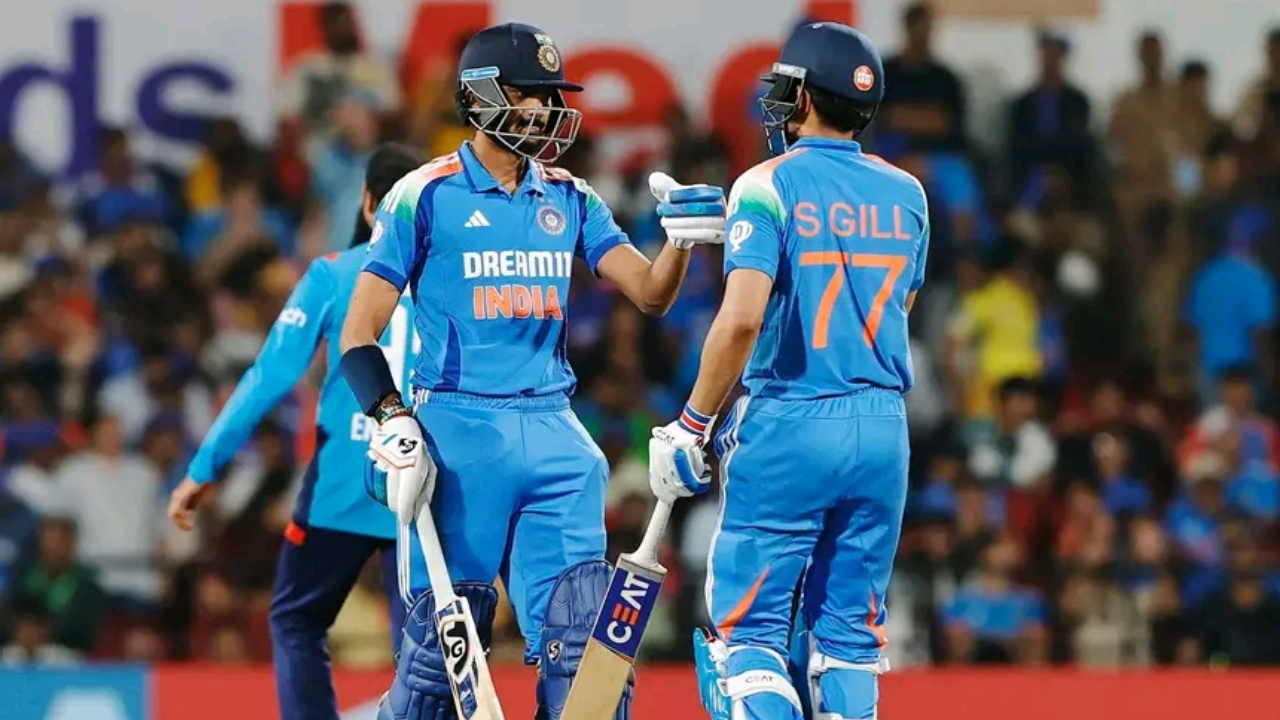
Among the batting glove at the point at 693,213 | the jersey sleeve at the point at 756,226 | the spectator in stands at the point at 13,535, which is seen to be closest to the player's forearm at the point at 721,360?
the jersey sleeve at the point at 756,226

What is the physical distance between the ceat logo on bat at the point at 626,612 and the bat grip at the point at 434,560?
1.28 feet

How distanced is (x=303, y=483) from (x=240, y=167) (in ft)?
19.3

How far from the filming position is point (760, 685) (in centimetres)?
615

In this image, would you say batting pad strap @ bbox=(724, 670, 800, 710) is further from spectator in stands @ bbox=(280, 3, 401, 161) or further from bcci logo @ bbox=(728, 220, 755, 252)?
spectator in stands @ bbox=(280, 3, 401, 161)

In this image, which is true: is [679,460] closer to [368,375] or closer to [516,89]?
[368,375]

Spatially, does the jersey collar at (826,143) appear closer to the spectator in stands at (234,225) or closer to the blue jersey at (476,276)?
the blue jersey at (476,276)

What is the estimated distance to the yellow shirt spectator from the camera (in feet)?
39.7

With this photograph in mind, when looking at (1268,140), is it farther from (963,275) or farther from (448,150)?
(448,150)

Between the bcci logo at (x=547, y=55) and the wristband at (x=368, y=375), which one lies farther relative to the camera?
the bcci logo at (x=547, y=55)

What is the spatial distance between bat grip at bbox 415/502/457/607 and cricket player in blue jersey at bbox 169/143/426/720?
1.14m

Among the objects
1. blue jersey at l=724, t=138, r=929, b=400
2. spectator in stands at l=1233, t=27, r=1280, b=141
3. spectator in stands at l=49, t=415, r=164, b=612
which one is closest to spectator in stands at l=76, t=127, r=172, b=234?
spectator in stands at l=49, t=415, r=164, b=612

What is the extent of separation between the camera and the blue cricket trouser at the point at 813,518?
20.2ft

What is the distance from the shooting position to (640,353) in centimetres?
1188

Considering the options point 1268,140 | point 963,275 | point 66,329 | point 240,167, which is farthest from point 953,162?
point 66,329
